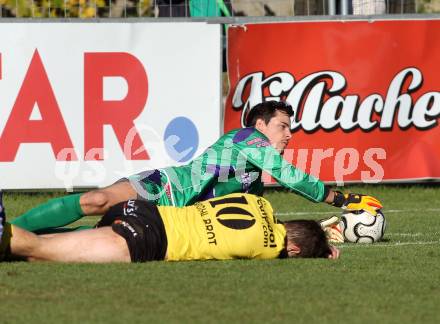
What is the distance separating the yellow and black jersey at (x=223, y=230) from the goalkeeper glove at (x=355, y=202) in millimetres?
1171

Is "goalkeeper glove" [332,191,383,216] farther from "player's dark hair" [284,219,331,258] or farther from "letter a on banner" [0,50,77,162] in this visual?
"letter a on banner" [0,50,77,162]

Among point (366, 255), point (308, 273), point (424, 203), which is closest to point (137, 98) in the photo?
point (424, 203)

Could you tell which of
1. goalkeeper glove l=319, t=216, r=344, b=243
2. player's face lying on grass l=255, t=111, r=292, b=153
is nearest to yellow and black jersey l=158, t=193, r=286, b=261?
player's face lying on grass l=255, t=111, r=292, b=153

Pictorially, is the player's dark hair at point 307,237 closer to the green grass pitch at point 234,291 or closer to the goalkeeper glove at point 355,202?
the green grass pitch at point 234,291

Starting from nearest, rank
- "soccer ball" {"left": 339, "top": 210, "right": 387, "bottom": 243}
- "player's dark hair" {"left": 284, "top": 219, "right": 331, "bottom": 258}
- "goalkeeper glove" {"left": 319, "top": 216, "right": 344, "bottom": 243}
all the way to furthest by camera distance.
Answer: "player's dark hair" {"left": 284, "top": 219, "right": 331, "bottom": 258} → "soccer ball" {"left": 339, "top": 210, "right": 387, "bottom": 243} → "goalkeeper glove" {"left": 319, "top": 216, "right": 344, "bottom": 243}

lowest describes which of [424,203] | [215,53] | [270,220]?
[424,203]

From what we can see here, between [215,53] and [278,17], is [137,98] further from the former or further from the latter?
[278,17]

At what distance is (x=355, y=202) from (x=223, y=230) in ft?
5.90

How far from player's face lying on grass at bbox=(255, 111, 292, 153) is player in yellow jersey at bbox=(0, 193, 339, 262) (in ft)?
4.31

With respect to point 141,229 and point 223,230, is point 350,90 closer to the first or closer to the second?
point 223,230

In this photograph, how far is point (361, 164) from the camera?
43.4ft

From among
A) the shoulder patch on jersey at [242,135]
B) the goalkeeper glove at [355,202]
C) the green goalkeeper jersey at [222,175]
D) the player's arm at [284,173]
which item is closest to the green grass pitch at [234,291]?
the goalkeeper glove at [355,202]

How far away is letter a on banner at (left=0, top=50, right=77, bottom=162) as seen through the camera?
1273cm

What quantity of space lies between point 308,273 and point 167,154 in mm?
5471
